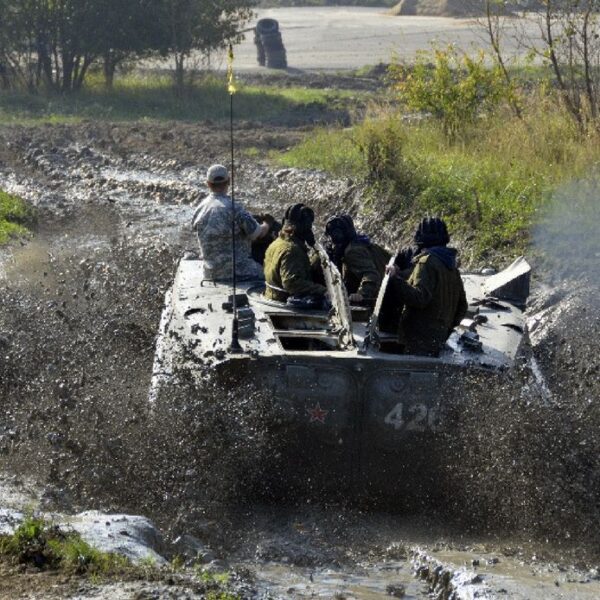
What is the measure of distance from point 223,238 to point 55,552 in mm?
4928

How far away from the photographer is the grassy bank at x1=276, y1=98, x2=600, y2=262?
15.2 m

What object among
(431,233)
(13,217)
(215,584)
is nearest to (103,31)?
(13,217)

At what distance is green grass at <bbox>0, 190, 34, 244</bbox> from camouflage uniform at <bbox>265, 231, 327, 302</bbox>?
7583 millimetres

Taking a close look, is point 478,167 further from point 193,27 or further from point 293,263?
point 193,27

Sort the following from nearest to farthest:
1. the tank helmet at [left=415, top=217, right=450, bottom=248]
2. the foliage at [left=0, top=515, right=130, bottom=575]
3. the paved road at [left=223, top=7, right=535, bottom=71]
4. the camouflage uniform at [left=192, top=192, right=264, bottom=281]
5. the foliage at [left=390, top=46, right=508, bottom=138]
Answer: the foliage at [left=0, top=515, right=130, bottom=575] < the tank helmet at [left=415, top=217, right=450, bottom=248] < the camouflage uniform at [left=192, top=192, right=264, bottom=281] < the foliage at [left=390, top=46, right=508, bottom=138] < the paved road at [left=223, top=7, right=535, bottom=71]

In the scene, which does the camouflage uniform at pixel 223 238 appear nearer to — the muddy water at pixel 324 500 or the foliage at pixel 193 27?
the muddy water at pixel 324 500

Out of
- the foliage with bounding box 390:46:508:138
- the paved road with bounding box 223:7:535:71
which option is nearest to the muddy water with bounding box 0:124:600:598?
the foliage with bounding box 390:46:508:138

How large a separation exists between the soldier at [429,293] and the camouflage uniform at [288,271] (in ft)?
2.94

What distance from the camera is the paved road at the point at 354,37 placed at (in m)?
35.8

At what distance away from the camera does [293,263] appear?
1049cm

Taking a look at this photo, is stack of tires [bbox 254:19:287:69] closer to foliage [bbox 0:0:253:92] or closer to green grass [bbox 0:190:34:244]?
foliage [bbox 0:0:253:92]

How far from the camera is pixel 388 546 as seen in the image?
8.66m

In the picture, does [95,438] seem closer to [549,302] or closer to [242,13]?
[549,302]

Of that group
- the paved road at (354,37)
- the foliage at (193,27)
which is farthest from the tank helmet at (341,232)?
the paved road at (354,37)
